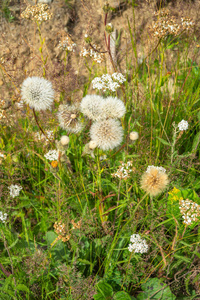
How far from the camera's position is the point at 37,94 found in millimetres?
1646

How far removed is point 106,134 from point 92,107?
0.25 meters

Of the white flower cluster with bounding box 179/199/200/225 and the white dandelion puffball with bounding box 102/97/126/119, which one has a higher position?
the white dandelion puffball with bounding box 102/97/126/119

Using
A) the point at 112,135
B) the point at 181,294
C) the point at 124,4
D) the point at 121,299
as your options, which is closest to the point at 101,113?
the point at 112,135

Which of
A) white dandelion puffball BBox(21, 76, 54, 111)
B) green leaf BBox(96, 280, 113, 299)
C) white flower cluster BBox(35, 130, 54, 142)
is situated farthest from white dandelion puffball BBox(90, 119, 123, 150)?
green leaf BBox(96, 280, 113, 299)

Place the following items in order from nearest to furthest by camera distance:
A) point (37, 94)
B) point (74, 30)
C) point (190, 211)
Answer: point (190, 211) < point (37, 94) < point (74, 30)

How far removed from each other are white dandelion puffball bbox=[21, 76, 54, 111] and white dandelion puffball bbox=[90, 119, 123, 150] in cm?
41

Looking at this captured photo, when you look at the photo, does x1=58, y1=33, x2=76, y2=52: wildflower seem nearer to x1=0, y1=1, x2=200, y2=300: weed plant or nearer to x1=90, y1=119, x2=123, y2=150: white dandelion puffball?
x1=0, y1=1, x2=200, y2=300: weed plant

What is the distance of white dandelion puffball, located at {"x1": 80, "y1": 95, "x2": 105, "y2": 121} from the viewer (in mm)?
1588

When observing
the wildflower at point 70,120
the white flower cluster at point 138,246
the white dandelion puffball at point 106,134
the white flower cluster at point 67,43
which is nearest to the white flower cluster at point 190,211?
the white flower cluster at point 138,246

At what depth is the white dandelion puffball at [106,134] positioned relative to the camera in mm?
1490

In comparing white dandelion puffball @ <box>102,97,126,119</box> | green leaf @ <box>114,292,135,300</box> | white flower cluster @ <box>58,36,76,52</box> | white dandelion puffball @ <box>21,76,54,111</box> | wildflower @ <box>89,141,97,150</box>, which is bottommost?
green leaf @ <box>114,292,135,300</box>

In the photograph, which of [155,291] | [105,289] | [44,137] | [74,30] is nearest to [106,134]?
[44,137]

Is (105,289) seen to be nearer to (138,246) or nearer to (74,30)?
(138,246)

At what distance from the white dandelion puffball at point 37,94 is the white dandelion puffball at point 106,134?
415 mm
